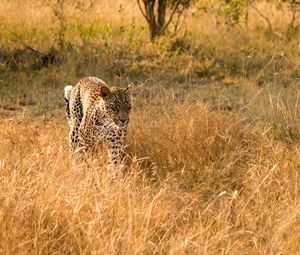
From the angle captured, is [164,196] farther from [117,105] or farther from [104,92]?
[104,92]

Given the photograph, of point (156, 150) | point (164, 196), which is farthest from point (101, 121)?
point (164, 196)

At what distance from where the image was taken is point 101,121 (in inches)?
271

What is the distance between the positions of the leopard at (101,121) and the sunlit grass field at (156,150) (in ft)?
0.59

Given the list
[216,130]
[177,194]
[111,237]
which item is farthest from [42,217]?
[216,130]

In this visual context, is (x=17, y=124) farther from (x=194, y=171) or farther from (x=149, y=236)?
(x=149, y=236)

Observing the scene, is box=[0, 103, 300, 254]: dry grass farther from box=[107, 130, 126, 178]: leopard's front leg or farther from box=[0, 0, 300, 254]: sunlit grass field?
box=[107, 130, 126, 178]: leopard's front leg

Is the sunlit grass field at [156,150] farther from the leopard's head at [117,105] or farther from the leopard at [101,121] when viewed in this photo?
the leopard's head at [117,105]

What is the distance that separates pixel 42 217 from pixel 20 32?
840 centimetres

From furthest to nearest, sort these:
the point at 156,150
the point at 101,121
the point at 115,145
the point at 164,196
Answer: the point at 156,150, the point at 101,121, the point at 115,145, the point at 164,196

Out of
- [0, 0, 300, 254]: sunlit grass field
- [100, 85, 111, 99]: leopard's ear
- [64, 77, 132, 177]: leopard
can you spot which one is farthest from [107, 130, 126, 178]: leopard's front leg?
[100, 85, 111, 99]: leopard's ear

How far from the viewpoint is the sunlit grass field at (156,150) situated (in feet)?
16.0

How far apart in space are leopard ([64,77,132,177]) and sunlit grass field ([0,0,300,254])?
0.59 feet

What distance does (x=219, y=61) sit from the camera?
12312 mm

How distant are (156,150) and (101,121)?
2.22 feet
